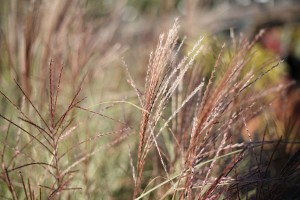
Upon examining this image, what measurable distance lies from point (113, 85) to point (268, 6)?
2793 mm

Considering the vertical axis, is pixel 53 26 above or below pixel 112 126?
above

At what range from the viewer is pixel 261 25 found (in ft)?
16.4

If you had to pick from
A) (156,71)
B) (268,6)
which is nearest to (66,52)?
(156,71)

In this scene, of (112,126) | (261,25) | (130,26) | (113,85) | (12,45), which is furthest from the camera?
(261,25)

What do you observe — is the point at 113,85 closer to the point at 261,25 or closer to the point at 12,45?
the point at 12,45

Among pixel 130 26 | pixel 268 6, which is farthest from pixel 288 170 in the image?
pixel 268 6

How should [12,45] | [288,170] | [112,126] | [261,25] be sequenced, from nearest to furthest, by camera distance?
[288,170] → [112,126] → [12,45] → [261,25]

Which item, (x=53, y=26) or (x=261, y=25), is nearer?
(x=53, y=26)

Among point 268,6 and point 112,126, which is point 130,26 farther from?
point 112,126

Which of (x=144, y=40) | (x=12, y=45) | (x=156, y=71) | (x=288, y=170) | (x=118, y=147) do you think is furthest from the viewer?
(x=144, y=40)

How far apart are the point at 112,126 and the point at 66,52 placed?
14.7 inches

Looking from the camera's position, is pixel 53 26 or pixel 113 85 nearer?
pixel 53 26

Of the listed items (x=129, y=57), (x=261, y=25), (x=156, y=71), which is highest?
(x=261, y=25)

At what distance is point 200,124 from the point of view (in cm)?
97
